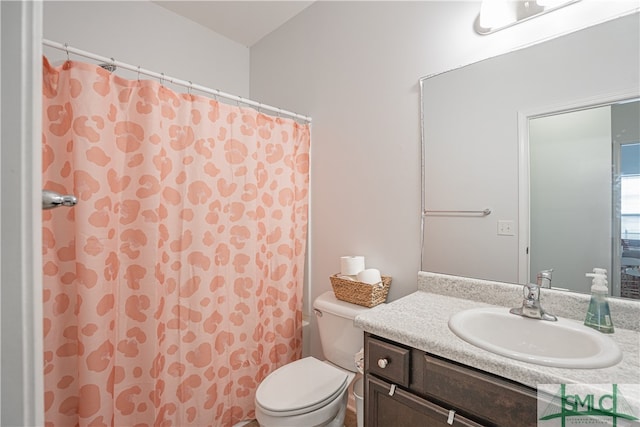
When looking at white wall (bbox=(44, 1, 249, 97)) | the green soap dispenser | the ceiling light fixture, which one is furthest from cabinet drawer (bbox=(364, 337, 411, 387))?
white wall (bbox=(44, 1, 249, 97))

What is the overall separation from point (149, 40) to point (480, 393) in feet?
8.57

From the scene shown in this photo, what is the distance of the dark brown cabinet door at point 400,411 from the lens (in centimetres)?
92

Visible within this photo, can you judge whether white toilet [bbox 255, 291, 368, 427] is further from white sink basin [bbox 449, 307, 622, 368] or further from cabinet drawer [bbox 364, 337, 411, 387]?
white sink basin [bbox 449, 307, 622, 368]

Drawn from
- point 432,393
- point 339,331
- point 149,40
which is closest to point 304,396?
point 339,331

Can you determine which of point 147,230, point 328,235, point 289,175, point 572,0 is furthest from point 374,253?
point 572,0

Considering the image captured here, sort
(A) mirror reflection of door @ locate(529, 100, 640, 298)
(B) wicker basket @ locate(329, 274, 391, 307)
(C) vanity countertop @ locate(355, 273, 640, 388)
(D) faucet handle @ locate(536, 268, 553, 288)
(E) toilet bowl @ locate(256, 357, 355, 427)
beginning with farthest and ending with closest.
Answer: (B) wicker basket @ locate(329, 274, 391, 307) < (E) toilet bowl @ locate(256, 357, 355, 427) < (D) faucet handle @ locate(536, 268, 553, 288) < (A) mirror reflection of door @ locate(529, 100, 640, 298) < (C) vanity countertop @ locate(355, 273, 640, 388)

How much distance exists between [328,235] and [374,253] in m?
0.39

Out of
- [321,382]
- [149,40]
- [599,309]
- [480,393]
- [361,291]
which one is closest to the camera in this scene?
[480,393]

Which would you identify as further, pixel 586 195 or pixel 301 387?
pixel 301 387

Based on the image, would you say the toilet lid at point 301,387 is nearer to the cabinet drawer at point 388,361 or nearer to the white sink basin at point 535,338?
the cabinet drawer at point 388,361

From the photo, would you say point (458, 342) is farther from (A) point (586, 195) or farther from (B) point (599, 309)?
(A) point (586, 195)

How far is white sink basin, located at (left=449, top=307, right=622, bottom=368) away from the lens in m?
0.80

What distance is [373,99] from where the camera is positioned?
176 centimetres

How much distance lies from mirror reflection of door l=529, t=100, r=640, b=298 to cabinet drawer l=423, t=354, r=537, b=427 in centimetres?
59
